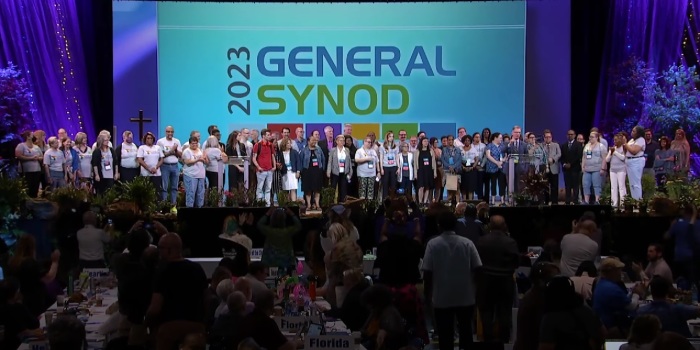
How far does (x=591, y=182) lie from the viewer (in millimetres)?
18094

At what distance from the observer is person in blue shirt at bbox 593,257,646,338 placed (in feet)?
26.3

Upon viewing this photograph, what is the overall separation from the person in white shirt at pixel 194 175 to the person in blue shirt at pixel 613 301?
9.41 m

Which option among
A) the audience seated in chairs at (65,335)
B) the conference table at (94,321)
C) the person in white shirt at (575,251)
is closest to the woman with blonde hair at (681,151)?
the person in white shirt at (575,251)

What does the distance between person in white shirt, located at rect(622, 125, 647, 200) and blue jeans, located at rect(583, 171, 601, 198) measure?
67 centimetres

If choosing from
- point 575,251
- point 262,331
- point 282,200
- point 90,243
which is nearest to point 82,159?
point 282,200

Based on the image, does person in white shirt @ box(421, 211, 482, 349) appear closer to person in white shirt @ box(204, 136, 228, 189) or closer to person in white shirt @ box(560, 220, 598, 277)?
person in white shirt @ box(560, 220, 598, 277)

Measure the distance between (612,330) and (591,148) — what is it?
10.2 meters

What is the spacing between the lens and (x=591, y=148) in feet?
59.0

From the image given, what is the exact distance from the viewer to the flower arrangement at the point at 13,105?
61.4ft

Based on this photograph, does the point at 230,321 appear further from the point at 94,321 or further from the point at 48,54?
the point at 48,54

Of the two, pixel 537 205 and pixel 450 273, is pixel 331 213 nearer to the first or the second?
pixel 450 273

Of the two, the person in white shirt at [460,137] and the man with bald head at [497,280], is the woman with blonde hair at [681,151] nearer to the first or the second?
the person in white shirt at [460,137]

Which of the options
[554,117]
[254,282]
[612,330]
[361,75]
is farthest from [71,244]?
[554,117]

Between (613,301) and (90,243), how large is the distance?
213 inches
